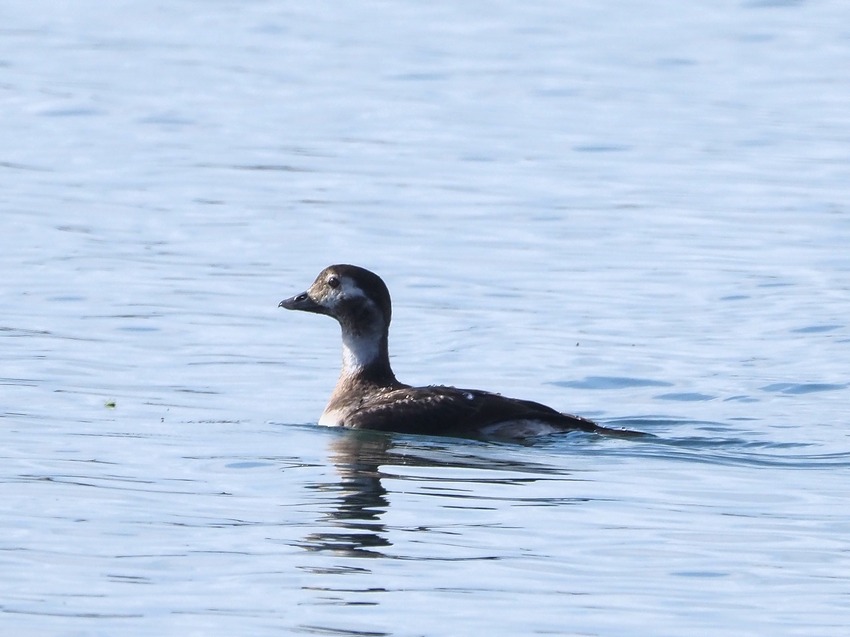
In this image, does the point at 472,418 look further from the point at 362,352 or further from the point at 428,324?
the point at 428,324

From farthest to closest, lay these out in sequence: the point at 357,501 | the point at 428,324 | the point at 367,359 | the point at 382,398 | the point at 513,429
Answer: the point at 428,324 < the point at 367,359 < the point at 382,398 < the point at 513,429 < the point at 357,501

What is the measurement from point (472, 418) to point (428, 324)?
5.25 meters

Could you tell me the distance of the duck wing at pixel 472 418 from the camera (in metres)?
13.7

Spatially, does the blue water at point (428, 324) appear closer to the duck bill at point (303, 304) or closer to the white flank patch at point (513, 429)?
the white flank patch at point (513, 429)

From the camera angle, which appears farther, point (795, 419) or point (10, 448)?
point (795, 419)

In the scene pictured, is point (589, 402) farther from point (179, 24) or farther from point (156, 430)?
point (179, 24)

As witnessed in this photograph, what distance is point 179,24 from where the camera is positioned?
4281 cm

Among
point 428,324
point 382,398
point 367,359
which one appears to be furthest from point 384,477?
point 428,324

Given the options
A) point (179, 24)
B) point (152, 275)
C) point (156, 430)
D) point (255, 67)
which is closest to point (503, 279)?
point (152, 275)

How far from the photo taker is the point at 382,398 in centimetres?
1428

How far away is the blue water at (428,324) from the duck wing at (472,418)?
0.46 feet

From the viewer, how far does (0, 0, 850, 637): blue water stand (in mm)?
9836

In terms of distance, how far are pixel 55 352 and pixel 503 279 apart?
5513 mm

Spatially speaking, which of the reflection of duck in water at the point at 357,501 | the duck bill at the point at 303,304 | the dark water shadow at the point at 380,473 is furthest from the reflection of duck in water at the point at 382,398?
the reflection of duck in water at the point at 357,501
